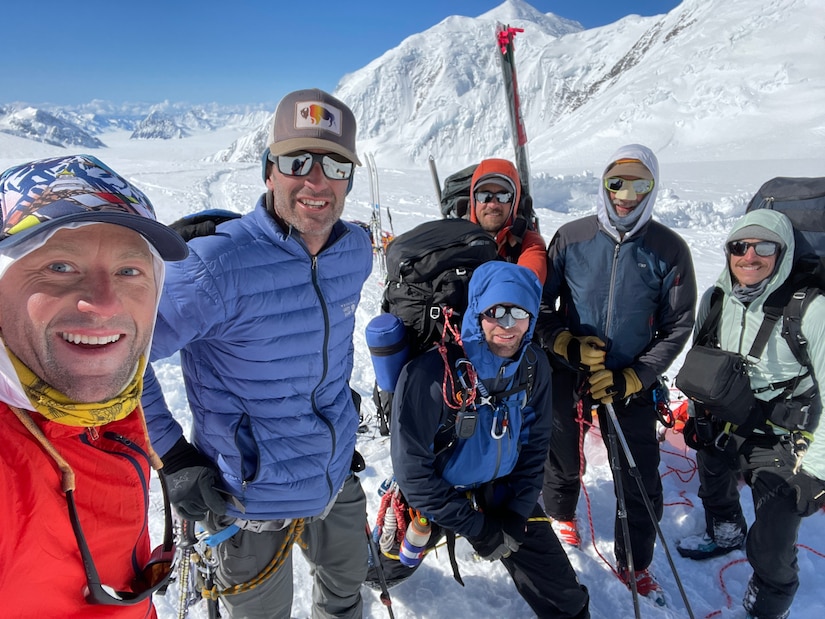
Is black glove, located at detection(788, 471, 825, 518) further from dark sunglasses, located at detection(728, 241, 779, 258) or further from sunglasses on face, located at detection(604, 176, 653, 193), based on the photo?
sunglasses on face, located at detection(604, 176, 653, 193)

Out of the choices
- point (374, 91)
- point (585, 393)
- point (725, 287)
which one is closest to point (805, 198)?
point (725, 287)

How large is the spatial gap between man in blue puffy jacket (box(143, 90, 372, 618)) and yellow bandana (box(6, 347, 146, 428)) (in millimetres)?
618

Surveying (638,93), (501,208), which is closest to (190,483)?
(501,208)

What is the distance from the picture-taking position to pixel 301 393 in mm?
2057

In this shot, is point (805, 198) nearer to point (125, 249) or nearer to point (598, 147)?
point (125, 249)

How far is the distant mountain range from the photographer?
36.5 m

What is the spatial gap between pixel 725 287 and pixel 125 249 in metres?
3.01

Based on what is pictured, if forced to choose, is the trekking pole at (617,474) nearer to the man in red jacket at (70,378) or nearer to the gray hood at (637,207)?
the gray hood at (637,207)

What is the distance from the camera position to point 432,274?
274cm

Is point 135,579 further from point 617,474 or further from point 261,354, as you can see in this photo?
point 617,474

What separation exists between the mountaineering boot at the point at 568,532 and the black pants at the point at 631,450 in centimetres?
27

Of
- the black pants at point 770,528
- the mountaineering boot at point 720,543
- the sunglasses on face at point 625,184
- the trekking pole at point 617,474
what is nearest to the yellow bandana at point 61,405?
the trekking pole at point 617,474

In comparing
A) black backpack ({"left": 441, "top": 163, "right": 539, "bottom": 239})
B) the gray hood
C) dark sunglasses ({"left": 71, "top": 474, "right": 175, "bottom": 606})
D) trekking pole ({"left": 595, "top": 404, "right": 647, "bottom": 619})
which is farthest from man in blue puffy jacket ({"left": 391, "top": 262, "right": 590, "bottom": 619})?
black backpack ({"left": 441, "top": 163, "right": 539, "bottom": 239})

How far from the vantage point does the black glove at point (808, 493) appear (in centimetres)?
249
